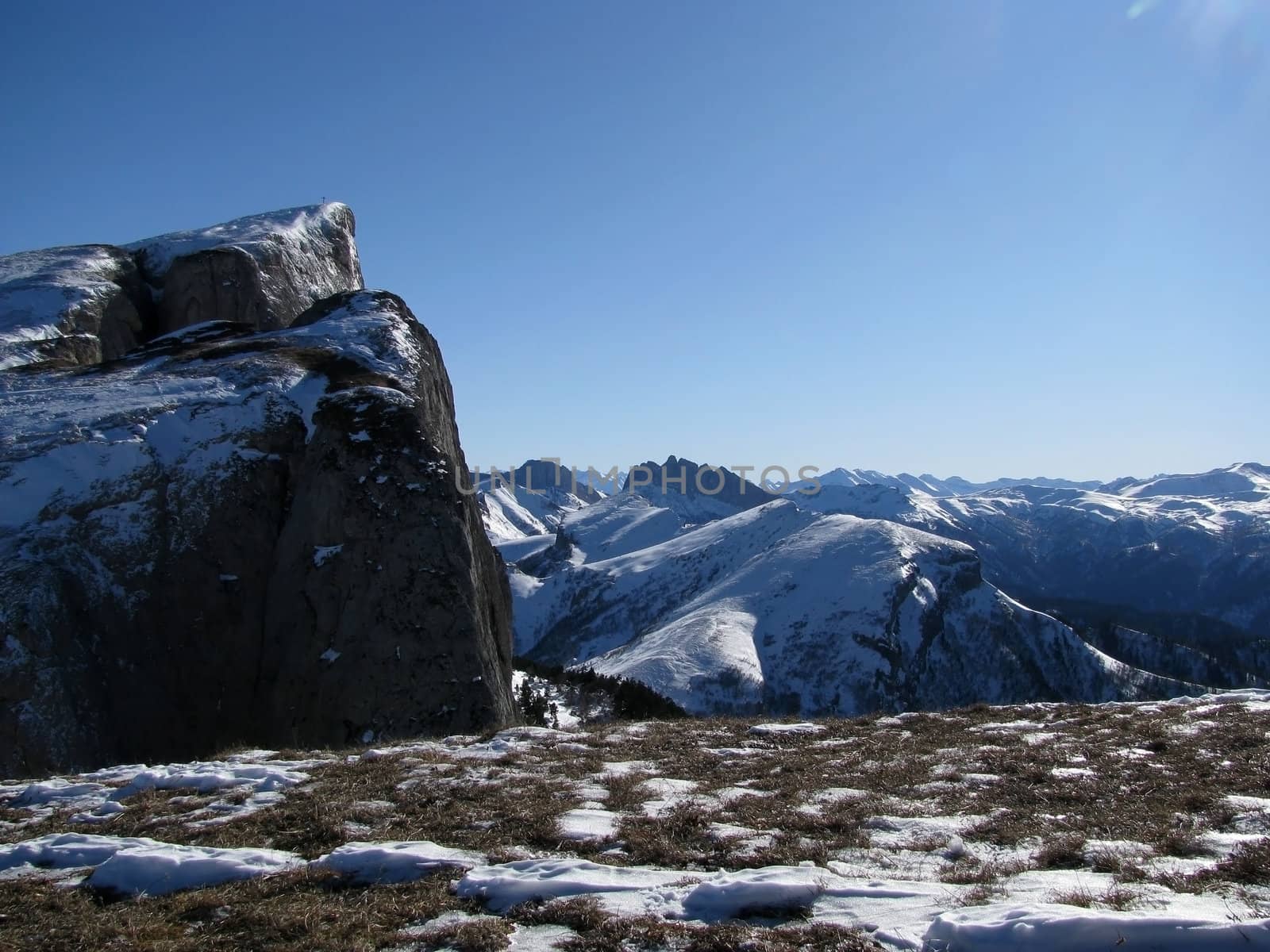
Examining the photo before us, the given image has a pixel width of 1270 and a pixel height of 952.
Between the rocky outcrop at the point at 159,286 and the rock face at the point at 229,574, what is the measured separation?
15069 mm

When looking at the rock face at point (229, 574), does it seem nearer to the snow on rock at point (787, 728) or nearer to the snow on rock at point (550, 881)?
the snow on rock at point (787, 728)

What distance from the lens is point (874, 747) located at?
46.9ft

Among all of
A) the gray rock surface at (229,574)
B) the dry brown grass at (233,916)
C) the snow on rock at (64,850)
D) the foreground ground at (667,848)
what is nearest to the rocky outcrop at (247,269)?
the gray rock surface at (229,574)

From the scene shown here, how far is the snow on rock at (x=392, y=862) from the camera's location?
750cm

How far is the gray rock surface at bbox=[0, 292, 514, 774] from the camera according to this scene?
892 inches

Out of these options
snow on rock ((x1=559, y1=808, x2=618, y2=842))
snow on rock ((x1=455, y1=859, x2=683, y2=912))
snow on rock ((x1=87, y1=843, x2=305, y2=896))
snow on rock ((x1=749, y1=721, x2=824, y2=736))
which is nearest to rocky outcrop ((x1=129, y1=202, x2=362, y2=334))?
snow on rock ((x1=749, y1=721, x2=824, y2=736))

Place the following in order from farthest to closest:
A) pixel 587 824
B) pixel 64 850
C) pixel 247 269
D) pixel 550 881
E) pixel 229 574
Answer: pixel 247 269 < pixel 229 574 < pixel 587 824 < pixel 64 850 < pixel 550 881

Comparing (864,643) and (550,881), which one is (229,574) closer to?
(550,881)

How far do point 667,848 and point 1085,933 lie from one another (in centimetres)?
407

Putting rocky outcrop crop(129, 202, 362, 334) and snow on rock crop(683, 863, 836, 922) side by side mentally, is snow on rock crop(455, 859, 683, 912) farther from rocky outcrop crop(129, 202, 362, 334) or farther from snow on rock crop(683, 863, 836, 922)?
rocky outcrop crop(129, 202, 362, 334)

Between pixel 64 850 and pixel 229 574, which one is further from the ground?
pixel 229 574

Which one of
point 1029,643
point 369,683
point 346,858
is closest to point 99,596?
point 369,683

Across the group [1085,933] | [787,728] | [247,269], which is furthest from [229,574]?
[247,269]

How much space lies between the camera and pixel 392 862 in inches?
303
